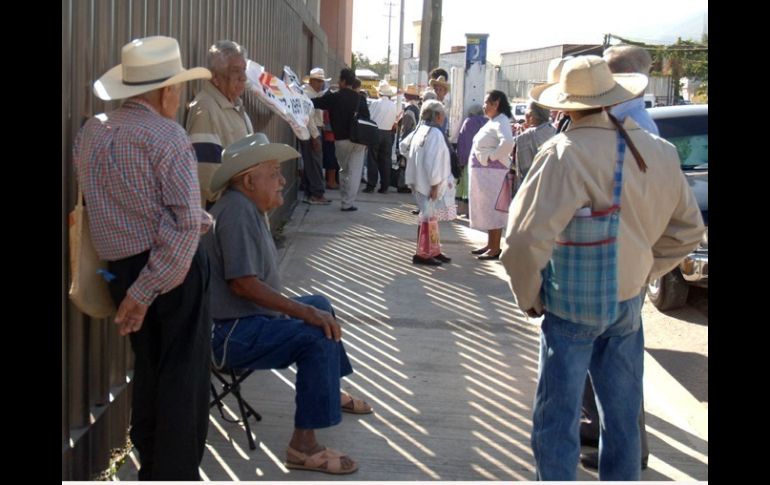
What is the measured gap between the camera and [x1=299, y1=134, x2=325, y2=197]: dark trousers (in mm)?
12602

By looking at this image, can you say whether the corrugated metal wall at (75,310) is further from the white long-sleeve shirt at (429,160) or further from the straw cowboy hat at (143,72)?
the white long-sleeve shirt at (429,160)

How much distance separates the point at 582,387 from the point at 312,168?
9732mm

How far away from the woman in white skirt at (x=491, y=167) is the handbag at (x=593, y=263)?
5.67 meters

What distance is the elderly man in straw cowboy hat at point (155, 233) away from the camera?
3.25 m

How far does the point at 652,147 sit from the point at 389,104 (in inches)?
443

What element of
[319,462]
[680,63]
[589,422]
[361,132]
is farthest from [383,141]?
[680,63]

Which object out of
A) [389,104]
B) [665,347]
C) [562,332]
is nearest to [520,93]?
[389,104]

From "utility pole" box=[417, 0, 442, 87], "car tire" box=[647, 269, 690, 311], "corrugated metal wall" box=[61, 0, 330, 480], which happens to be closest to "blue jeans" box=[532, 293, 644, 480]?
"corrugated metal wall" box=[61, 0, 330, 480]

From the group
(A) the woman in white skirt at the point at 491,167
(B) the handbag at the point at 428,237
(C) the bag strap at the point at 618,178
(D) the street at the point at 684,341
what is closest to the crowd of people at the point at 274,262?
(C) the bag strap at the point at 618,178

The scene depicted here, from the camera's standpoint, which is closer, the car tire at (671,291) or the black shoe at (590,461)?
the black shoe at (590,461)

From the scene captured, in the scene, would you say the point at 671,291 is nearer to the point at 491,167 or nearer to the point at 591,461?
the point at 491,167

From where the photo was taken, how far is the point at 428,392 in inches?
209

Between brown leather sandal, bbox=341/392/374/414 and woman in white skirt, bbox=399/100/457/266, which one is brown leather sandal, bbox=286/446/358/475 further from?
woman in white skirt, bbox=399/100/457/266

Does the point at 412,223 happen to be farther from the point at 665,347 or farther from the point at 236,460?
the point at 236,460
